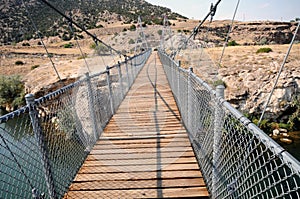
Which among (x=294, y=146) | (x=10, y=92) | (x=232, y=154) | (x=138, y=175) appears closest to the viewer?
(x=232, y=154)

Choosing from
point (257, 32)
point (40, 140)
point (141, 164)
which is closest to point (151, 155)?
point (141, 164)

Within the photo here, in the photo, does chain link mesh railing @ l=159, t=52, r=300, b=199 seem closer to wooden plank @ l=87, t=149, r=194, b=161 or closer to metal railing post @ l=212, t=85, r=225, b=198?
metal railing post @ l=212, t=85, r=225, b=198

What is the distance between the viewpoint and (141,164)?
2.61m

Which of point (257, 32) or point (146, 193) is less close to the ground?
point (146, 193)

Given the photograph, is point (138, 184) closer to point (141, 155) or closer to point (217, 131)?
point (141, 155)

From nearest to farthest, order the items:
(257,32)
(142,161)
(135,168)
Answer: (135,168) → (142,161) → (257,32)

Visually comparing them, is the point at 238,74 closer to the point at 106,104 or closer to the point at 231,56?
the point at 231,56

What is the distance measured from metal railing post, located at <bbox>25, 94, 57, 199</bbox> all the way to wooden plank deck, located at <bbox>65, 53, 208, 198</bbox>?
0.92 ft

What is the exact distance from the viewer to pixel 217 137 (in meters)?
1.78

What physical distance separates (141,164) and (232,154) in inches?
44.5

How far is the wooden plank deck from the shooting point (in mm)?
2141

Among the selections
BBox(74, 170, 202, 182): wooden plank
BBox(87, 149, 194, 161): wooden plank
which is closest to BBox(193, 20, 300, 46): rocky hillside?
BBox(87, 149, 194, 161): wooden plank

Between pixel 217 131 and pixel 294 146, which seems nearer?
pixel 217 131

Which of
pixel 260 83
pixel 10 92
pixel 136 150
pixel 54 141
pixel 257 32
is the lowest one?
pixel 257 32
